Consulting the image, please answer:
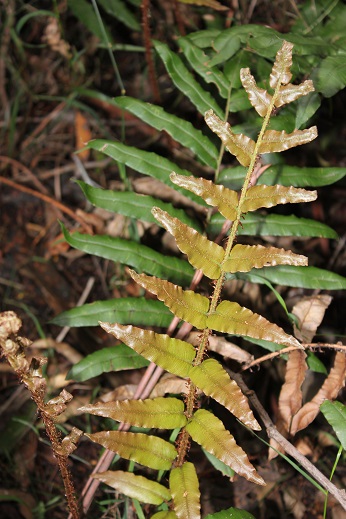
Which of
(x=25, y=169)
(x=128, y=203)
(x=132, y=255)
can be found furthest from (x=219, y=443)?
(x=25, y=169)

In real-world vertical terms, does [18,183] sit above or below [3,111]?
below

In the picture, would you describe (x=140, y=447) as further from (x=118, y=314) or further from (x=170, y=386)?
(x=118, y=314)

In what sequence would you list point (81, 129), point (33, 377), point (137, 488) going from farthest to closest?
point (81, 129) → point (137, 488) → point (33, 377)

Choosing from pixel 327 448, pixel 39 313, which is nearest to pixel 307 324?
pixel 327 448

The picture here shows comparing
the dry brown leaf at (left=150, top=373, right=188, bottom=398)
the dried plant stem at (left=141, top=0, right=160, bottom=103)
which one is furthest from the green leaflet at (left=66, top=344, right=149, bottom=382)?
the dried plant stem at (left=141, top=0, right=160, bottom=103)

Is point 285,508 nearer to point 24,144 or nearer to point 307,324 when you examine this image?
point 307,324

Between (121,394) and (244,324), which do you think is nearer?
(244,324)

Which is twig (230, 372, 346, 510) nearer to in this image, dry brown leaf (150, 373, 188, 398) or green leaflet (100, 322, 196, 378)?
dry brown leaf (150, 373, 188, 398)
